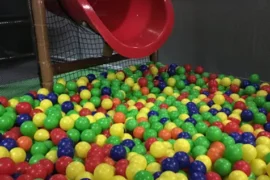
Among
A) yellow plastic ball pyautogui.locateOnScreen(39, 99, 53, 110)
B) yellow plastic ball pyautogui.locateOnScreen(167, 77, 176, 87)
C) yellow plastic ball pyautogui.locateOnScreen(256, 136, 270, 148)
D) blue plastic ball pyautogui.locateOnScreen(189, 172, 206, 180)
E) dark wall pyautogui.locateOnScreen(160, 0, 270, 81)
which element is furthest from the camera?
dark wall pyautogui.locateOnScreen(160, 0, 270, 81)

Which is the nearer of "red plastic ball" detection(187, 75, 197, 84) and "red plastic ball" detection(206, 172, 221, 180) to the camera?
"red plastic ball" detection(206, 172, 221, 180)

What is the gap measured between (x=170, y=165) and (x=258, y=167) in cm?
29

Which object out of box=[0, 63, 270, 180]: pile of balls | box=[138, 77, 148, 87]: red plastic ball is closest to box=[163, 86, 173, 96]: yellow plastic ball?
box=[0, 63, 270, 180]: pile of balls

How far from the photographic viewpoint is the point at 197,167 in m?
0.93

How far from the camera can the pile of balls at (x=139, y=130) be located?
37.8 inches

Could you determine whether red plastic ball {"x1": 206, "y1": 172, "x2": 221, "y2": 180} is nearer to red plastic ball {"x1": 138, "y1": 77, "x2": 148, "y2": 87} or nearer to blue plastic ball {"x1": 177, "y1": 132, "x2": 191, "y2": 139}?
blue plastic ball {"x1": 177, "y1": 132, "x2": 191, "y2": 139}

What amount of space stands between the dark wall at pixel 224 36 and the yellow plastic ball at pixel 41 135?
142 cm

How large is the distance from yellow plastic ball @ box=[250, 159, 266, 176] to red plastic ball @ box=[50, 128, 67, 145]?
665 millimetres

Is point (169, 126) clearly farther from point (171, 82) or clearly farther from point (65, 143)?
point (171, 82)

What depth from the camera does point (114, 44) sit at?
144cm

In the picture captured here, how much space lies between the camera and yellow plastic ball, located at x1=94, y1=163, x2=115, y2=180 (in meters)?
0.90

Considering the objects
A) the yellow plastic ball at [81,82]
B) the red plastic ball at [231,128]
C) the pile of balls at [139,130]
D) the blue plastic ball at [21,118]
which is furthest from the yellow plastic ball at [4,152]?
the red plastic ball at [231,128]

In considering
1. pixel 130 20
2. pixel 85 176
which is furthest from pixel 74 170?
pixel 130 20

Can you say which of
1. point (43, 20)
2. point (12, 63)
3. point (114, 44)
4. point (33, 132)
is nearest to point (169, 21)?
point (114, 44)
